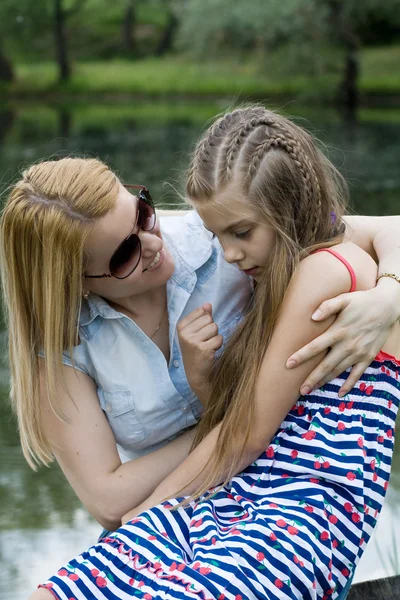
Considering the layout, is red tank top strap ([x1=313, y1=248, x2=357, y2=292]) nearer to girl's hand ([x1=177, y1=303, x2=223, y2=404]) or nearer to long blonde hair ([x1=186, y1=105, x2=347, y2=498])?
long blonde hair ([x1=186, y1=105, x2=347, y2=498])

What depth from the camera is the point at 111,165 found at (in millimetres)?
11375

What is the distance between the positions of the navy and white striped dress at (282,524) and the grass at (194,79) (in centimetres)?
1869

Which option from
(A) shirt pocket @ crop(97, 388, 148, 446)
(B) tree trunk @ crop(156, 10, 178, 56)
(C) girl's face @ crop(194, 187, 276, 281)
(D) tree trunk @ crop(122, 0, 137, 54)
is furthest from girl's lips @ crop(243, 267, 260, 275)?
(D) tree trunk @ crop(122, 0, 137, 54)

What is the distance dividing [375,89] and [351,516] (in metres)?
20.6

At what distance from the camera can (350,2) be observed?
19344mm

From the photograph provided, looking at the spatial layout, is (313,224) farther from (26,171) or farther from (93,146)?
(93,146)

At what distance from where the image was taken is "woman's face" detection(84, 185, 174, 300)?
182 cm

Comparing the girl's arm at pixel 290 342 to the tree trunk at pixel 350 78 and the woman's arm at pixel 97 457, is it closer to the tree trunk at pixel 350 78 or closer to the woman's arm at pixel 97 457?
the woman's arm at pixel 97 457

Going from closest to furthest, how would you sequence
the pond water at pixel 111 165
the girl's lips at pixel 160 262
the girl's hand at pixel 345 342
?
the girl's hand at pixel 345 342
the girl's lips at pixel 160 262
the pond water at pixel 111 165

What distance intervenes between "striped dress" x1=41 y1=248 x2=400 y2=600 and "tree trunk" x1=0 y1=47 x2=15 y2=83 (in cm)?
2328

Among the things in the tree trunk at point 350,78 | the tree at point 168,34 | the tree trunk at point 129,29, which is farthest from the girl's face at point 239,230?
the tree trunk at point 129,29

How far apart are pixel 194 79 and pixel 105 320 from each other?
2192 cm

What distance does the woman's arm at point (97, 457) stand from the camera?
1.82m

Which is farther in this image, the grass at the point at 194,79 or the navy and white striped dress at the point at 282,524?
the grass at the point at 194,79
